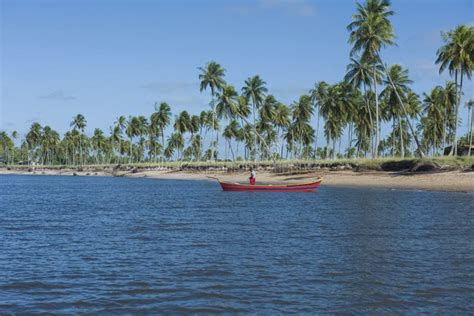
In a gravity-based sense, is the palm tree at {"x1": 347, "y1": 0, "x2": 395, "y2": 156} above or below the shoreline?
above

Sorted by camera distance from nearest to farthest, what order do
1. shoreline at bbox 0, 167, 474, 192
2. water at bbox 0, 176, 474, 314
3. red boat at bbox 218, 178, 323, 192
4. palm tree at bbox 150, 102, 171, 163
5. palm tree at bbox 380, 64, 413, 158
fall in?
water at bbox 0, 176, 474, 314 < red boat at bbox 218, 178, 323, 192 < shoreline at bbox 0, 167, 474, 192 < palm tree at bbox 380, 64, 413, 158 < palm tree at bbox 150, 102, 171, 163

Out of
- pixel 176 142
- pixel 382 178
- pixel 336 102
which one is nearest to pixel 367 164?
pixel 382 178

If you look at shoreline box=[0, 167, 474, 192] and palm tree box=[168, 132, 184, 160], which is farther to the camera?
palm tree box=[168, 132, 184, 160]

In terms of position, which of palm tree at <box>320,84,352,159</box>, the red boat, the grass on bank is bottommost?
the red boat

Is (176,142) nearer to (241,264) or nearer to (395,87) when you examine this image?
(395,87)

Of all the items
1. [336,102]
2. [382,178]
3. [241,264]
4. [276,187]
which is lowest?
[241,264]

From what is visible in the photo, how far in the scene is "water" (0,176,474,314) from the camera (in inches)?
433

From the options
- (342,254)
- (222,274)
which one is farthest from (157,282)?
(342,254)

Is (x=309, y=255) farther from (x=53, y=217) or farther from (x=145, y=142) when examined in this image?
(x=145, y=142)

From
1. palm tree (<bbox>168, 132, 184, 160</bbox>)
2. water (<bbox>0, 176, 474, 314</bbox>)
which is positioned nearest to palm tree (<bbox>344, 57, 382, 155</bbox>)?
water (<bbox>0, 176, 474, 314</bbox>)

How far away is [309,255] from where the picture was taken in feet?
52.9

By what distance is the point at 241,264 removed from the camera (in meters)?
15.0

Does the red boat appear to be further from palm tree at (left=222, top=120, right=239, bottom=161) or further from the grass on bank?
palm tree at (left=222, top=120, right=239, bottom=161)


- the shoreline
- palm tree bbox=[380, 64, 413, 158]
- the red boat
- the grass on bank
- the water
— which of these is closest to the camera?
the water
